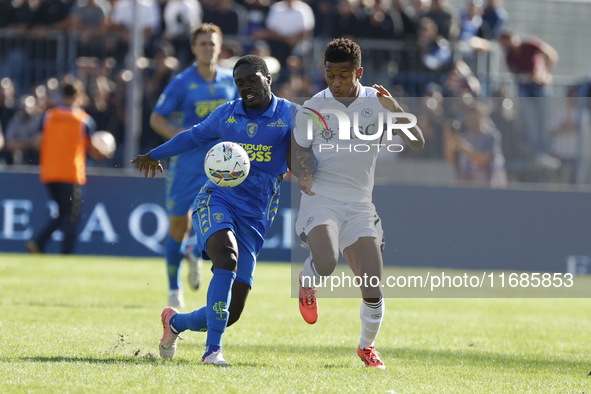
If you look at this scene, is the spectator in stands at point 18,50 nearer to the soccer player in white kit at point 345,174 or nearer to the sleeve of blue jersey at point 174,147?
the sleeve of blue jersey at point 174,147

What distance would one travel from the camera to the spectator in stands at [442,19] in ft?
59.7

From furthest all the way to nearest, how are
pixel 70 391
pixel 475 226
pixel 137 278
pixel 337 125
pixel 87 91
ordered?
pixel 87 91, pixel 475 226, pixel 137 278, pixel 337 125, pixel 70 391

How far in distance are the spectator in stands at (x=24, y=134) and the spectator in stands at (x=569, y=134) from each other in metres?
8.62

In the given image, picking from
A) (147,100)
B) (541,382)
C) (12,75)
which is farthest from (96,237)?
(541,382)

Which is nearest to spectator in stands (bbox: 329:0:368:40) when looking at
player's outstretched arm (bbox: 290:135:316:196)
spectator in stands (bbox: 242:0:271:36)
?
spectator in stands (bbox: 242:0:271:36)

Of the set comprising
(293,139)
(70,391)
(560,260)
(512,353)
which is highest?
(293,139)

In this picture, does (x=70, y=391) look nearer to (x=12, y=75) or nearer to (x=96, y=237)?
(x=96, y=237)

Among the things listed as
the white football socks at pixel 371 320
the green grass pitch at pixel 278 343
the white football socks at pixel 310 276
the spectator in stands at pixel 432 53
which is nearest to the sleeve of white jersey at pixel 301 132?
the white football socks at pixel 310 276

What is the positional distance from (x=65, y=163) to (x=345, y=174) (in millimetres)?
9239

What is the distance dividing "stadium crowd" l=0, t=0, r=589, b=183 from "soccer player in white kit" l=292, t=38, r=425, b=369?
8.89 m

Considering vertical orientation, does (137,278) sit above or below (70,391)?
below

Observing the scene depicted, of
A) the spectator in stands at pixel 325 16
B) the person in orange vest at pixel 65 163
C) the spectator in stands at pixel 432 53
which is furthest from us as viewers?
the spectator in stands at pixel 325 16

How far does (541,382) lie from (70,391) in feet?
10.3

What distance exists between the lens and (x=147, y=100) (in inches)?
653
